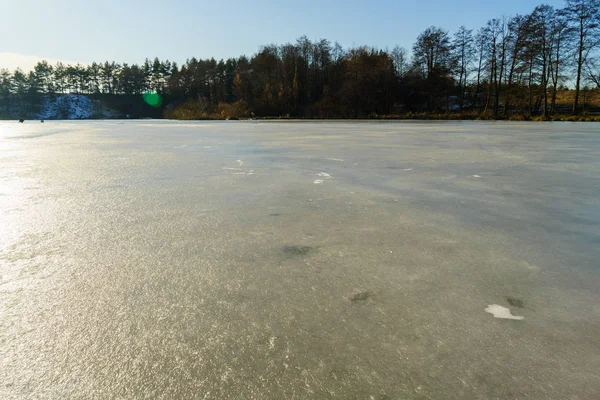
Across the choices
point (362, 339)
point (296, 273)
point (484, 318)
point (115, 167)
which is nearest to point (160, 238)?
point (296, 273)

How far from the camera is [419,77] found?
34.8 meters

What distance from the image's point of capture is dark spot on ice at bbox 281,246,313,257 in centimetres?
183

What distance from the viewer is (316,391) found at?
2.98ft

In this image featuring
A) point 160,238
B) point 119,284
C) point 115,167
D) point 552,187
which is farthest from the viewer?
point 115,167

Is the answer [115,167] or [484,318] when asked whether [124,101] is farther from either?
[484,318]

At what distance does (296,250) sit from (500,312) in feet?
3.23

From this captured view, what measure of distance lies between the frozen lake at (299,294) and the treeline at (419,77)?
23586mm

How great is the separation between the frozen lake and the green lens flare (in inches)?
2725

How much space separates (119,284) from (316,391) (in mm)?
1016

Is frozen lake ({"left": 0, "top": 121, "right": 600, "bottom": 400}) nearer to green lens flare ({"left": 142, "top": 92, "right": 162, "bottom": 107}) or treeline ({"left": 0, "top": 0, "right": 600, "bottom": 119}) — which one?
treeline ({"left": 0, "top": 0, "right": 600, "bottom": 119})

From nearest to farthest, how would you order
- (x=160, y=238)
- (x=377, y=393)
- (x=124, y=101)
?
(x=377, y=393) → (x=160, y=238) → (x=124, y=101)

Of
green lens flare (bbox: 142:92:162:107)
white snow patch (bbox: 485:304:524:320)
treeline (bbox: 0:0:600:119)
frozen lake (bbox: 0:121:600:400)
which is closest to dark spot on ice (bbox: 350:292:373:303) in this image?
frozen lake (bbox: 0:121:600:400)

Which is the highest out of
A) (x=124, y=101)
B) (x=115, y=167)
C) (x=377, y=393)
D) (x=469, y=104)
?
(x=124, y=101)

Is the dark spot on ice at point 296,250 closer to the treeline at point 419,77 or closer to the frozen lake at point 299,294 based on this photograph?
the frozen lake at point 299,294
